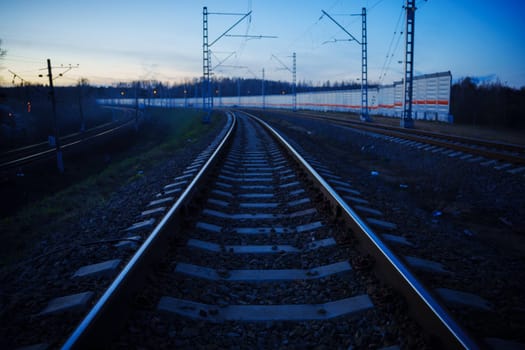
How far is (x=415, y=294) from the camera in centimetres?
268

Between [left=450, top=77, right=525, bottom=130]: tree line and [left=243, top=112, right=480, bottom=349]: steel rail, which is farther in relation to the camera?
[left=450, top=77, right=525, bottom=130]: tree line

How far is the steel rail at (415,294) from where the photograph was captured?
2207mm

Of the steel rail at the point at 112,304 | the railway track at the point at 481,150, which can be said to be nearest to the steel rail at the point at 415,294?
the steel rail at the point at 112,304

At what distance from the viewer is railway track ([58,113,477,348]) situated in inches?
101

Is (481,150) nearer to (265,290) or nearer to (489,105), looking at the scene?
(265,290)

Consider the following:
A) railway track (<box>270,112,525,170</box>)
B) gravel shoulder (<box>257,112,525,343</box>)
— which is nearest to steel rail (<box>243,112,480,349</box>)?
gravel shoulder (<box>257,112,525,343</box>)

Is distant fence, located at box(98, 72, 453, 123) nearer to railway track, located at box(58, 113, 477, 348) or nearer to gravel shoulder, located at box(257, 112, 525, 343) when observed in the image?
gravel shoulder, located at box(257, 112, 525, 343)

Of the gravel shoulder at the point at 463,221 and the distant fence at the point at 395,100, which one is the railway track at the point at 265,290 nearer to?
the gravel shoulder at the point at 463,221

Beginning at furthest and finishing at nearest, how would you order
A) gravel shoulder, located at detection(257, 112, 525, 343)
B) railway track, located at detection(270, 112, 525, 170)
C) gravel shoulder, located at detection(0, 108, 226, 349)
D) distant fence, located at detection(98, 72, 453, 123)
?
distant fence, located at detection(98, 72, 453, 123)
railway track, located at detection(270, 112, 525, 170)
gravel shoulder, located at detection(257, 112, 525, 343)
gravel shoulder, located at detection(0, 108, 226, 349)

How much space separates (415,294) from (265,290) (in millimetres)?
1233

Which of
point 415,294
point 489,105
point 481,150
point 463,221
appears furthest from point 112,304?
point 489,105

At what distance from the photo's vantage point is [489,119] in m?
30.5

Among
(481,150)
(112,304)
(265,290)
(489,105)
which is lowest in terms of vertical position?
(265,290)

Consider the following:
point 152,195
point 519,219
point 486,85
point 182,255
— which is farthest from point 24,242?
point 486,85
